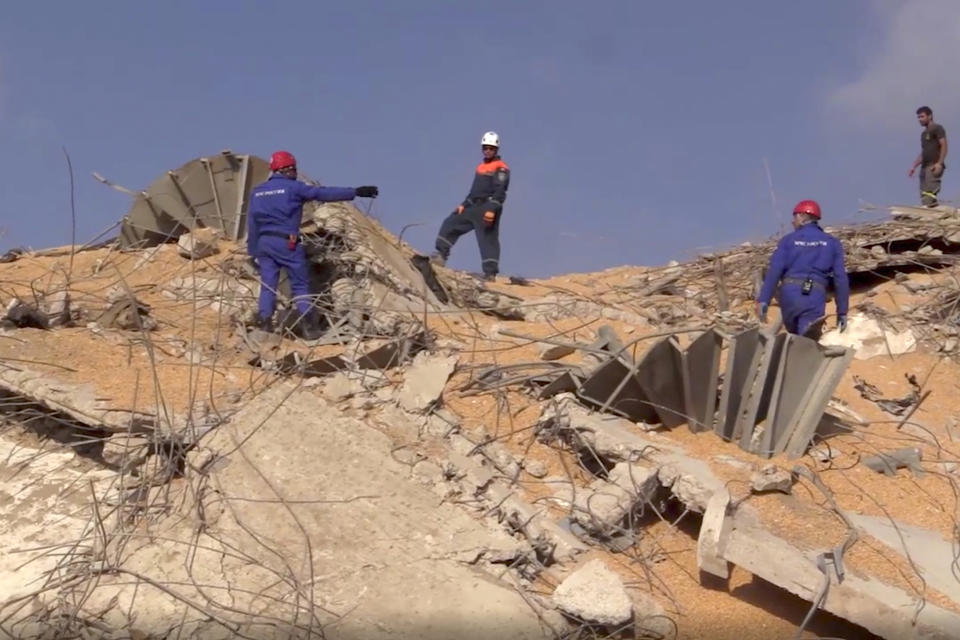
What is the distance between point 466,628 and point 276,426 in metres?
1.82

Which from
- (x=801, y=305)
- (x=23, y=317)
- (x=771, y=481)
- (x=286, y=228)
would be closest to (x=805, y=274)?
(x=801, y=305)

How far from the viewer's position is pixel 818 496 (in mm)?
6926

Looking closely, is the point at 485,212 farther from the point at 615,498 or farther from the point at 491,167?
the point at 615,498

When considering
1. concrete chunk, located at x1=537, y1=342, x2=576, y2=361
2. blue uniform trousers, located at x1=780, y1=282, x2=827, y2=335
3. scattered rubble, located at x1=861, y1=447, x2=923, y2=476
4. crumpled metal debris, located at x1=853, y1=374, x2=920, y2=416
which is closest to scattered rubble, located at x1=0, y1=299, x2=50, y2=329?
concrete chunk, located at x1=537, y1=342, x2=576, y2=361

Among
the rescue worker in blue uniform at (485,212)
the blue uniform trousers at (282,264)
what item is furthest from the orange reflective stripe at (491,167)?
the blue uniform trousers at (282,264)

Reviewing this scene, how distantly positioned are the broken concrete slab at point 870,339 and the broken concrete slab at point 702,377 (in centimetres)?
350

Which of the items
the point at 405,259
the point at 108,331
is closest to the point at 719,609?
the point at 108,331

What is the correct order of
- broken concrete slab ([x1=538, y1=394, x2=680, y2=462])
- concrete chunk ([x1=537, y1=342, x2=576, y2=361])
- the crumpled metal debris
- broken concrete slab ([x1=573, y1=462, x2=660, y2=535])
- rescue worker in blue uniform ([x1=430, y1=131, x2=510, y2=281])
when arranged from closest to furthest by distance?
broken concrete slab ([x1=573, y1=462, x2=660, y2=535]), broken concrete slab ([x1=538, y1=394, x2=680, y2=462]), concrete chunk ([x1=537, y1=342, x2=576, y2=361]), the crumpled metal debris, rescue worker in blue uniform ([x1=430, y1=131, x2=510, y2=281])

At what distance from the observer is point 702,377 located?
7434 millimetres

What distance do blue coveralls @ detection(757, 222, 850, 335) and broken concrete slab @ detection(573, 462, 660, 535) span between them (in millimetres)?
2738

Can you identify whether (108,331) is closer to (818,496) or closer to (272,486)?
(272,486)

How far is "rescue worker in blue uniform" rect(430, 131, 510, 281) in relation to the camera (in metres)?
12.3

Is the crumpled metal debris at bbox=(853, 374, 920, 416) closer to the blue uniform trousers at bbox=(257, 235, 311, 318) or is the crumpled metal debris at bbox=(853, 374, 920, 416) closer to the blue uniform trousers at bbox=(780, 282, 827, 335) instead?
the blue uniform trousers at bbox=(780, 282, 827, 335)

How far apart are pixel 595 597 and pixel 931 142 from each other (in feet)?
32.0
